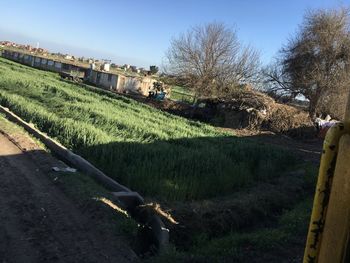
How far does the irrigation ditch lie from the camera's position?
675 cm

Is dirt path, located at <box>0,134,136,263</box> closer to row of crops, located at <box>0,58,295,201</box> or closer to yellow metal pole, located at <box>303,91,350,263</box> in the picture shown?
row of crops, located at <box>0,58,295,201</box>

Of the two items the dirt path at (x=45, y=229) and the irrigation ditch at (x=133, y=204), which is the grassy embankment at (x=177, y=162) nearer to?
the irrigation ditch at (x=133, y=204)

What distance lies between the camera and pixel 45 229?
626cm

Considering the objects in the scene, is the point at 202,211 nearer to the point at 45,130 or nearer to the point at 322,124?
the point at 45,130

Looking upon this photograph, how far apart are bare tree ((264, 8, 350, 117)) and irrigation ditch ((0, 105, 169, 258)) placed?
25.0m

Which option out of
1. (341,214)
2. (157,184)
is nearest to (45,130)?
(157,184)

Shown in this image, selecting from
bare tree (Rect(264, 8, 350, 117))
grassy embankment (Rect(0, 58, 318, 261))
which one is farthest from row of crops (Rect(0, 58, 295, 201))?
bare tree (Rect(264, 8, 350, 117))

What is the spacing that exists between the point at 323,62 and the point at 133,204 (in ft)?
92.5

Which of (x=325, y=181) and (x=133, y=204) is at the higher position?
(x=325, y=181)

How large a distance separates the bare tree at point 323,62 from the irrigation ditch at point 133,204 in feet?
82.0

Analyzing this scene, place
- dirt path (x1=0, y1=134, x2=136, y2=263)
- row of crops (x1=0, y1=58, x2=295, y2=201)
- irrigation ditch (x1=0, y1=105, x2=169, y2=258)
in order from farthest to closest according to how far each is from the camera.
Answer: row of crops (x1=0, y1=58, x2=295, y2=201) < irrigation ditch (x1=0, y1=105, x2=169, y2=258) < dirt path (x1=0, y1=134, x2=136, y2=263)

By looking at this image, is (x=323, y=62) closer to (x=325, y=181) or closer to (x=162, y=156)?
(x=162, y=156)

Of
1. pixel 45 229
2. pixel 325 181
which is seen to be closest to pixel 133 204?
pixel 45 229

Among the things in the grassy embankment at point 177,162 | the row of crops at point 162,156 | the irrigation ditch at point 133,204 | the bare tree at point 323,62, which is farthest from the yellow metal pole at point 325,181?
the bare tree at point 323,62
